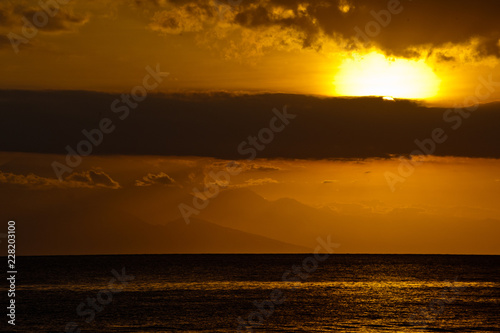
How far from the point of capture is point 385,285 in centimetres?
13325

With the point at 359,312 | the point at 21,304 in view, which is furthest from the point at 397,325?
the point at 21,304

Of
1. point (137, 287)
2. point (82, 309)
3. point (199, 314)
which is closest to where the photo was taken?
point (199, 314)

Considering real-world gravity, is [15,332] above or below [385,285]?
below

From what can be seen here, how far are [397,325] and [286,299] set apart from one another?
30521mm

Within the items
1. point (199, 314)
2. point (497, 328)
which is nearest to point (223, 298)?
point (199, 314)

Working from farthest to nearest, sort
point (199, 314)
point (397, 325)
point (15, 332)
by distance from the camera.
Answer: point (199, 314), point (397, 325), point (15, 332)

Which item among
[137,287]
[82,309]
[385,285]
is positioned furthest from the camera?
[385,285]

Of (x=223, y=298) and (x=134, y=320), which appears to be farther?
(x=223, y=298)

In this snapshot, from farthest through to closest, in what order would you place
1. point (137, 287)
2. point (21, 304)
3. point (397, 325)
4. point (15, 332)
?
point (137, 287)
point (21, 304)
point (397, 325)
point (15, 332)

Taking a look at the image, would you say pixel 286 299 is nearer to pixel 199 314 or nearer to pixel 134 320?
pixel 199 314

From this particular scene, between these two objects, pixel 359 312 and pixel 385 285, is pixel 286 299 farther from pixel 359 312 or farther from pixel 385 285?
pixel 385 285

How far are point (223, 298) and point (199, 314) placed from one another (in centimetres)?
2064

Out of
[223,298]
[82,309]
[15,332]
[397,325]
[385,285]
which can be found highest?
[385,285]

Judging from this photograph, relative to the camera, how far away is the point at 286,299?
96.6m
